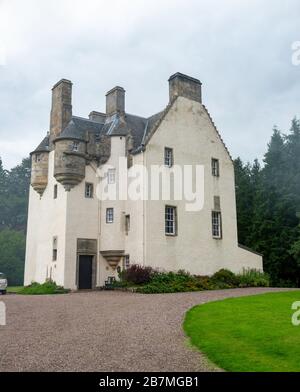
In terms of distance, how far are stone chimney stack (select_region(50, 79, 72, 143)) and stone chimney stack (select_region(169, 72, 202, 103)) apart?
24.7 feet

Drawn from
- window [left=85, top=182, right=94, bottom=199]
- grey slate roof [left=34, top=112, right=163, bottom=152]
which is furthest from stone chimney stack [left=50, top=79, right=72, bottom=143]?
window [left=85, top=182, right=94, bottom=199]

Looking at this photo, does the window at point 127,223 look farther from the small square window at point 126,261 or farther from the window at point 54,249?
the window at point 54,249

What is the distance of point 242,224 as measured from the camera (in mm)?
45000

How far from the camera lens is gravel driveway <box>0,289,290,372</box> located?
782 cm

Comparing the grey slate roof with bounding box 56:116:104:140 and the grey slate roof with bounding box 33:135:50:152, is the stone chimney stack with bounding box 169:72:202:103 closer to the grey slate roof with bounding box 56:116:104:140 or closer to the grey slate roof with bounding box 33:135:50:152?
the grey slate roof with bounding box 56:116:104:140

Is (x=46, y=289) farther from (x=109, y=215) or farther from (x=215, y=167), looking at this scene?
→ (x=215, y=167)

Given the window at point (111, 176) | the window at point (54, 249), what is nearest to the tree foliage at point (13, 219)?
the window at point (54, 249)

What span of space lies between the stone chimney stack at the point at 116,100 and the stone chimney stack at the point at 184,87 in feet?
12.9

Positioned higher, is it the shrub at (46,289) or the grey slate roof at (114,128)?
the grey slate roof at (114,128)

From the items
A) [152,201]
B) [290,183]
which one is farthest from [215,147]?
[290,183]

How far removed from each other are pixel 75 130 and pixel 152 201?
752cm

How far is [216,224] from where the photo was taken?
29.8 metres

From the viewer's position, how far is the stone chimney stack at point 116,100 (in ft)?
102
